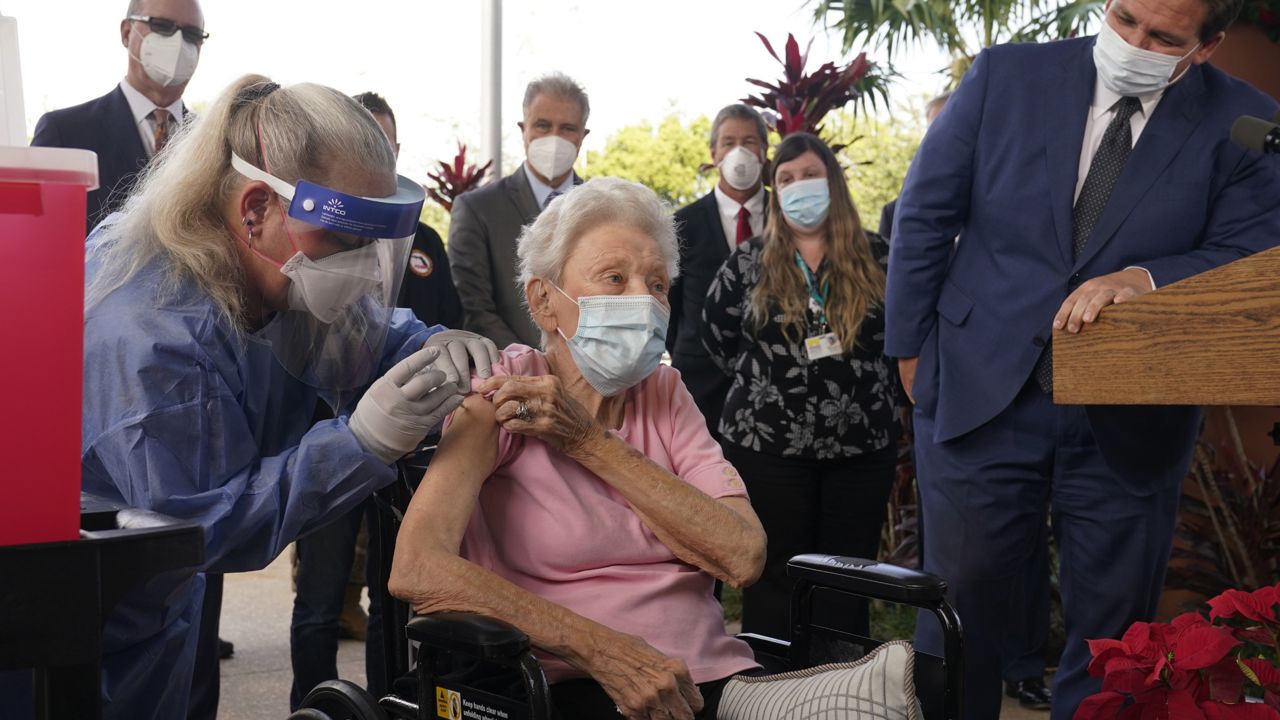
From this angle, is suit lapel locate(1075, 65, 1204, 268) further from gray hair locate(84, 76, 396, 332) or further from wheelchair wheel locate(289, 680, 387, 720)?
wheelchair wheel locate(289, 680, 387, 720)

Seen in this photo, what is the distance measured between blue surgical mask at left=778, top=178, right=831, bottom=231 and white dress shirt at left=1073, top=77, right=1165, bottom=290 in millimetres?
1167

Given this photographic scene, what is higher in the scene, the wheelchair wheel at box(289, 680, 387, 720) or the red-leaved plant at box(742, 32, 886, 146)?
the red-leaved plant at box(742, 32, 886, 146)

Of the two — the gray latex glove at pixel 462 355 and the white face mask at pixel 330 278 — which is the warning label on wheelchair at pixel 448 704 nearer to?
the gray latex glove at pixel 462 355

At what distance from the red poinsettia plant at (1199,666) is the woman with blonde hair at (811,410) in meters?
1.48

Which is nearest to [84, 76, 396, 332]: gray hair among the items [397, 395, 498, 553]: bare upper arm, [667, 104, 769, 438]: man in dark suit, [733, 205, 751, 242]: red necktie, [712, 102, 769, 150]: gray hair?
[397, 395, 498, 553]: bare upper arm

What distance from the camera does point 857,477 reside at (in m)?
3.34

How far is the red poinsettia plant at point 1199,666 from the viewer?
1.67 metres

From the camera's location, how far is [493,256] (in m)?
3.76

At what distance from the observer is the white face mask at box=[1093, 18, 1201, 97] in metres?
2.24

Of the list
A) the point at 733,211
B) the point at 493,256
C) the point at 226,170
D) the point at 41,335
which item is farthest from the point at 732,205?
the point at 41,335

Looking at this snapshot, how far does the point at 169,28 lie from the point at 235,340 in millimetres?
1986

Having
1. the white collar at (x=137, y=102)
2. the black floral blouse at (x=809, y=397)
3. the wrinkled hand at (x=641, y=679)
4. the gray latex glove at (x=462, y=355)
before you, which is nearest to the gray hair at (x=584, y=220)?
the gray latex glove at (x=462, y=355)

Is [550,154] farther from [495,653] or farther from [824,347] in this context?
[495,653]

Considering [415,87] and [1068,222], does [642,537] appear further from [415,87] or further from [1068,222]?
[415,87]
